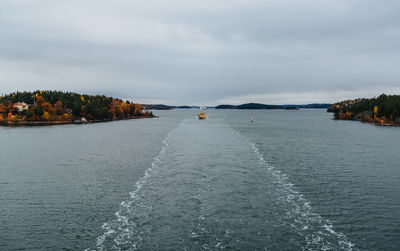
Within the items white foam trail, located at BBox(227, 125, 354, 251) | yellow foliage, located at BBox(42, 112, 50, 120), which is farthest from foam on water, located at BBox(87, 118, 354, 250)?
yellow foliage, located at BBox(42, 112, 50, 120)

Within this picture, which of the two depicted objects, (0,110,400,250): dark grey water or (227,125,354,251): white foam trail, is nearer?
(227,125,354,251): white foam trail

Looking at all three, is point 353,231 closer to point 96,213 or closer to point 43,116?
point 96,213

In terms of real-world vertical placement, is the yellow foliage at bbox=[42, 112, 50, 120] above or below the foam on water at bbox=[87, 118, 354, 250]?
above

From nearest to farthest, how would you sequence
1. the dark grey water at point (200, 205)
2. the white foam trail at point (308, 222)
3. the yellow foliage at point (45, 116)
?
the white foam trail at point (308, 222), the dark grey water at point (200, 205), the yellow foliage at point (45, 116)

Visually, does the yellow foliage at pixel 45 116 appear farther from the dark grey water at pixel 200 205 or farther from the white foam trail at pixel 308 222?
the white foam trail at pixel 308 222

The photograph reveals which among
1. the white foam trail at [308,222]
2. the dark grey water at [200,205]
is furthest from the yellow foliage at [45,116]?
the white foam trail at [308,222]

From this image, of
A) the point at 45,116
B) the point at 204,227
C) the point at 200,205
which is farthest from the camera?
the point at 45,116

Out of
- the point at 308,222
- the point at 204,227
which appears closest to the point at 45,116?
the point at 204,227

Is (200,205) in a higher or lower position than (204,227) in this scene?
higher

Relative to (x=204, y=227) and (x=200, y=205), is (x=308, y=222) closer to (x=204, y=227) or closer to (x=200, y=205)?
(x=204, y=227)

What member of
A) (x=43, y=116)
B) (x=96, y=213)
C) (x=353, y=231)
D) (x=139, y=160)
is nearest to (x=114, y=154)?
(x=139, y=160)

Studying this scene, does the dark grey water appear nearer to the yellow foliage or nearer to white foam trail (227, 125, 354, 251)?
white foam trail (227, 125, 354, 251)

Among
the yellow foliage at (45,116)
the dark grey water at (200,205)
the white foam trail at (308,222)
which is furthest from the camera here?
the yellow foliage at (45,116)
